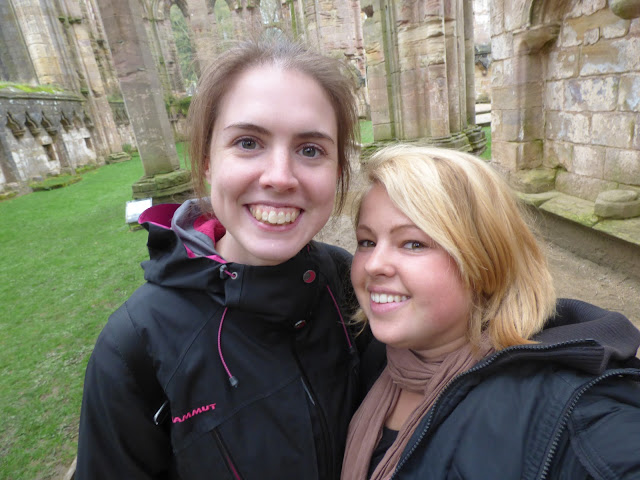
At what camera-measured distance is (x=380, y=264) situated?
1.07 meters

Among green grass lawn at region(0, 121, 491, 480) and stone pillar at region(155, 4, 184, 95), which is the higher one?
stone pillar at region(155, 4, 184, 95)

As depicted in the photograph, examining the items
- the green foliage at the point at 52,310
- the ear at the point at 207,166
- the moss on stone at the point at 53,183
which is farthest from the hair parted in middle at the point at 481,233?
the moss on stone at the point at 53,183

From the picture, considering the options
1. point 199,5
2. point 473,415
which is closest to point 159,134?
point 473,415

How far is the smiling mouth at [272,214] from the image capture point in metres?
1.00

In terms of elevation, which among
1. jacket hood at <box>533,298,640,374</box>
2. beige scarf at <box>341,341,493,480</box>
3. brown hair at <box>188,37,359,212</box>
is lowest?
beige scarf at <box>341,341,493,480</box>

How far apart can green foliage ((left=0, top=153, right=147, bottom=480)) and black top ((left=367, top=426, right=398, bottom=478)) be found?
2.29m

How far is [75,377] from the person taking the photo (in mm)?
3271

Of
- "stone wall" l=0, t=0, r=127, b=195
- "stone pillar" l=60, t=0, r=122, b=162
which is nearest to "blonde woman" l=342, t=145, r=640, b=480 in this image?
"stone wall" l=0, t=0, r=127, b=195

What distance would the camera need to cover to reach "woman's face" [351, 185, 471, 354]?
3.41 feet

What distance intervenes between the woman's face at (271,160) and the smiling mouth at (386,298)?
0.91 feet

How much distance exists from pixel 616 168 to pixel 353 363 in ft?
13.2

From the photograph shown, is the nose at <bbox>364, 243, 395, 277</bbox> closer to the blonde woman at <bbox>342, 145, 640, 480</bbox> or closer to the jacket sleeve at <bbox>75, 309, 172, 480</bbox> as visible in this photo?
the blonde woman at <bbox>342, 145, 640, 480</bbox>

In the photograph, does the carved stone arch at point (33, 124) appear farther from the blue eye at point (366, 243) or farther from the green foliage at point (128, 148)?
the blue eye at point (366, 243)

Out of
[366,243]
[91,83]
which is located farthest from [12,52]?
[366,243]
